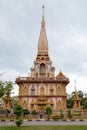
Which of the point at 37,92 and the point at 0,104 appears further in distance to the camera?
the point at 37,92

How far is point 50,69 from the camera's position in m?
70.6

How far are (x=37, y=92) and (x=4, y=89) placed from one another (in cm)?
1787

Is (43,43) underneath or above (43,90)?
above

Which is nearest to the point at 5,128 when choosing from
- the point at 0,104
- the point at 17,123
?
the point at 17,123

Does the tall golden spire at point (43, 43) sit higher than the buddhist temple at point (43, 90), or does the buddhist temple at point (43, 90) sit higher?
the tall golden spire at point (43, 43)

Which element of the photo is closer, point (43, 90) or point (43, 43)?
point (43, 90)

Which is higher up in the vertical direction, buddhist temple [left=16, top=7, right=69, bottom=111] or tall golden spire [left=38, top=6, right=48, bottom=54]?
tall golden spire [left=38, top=6, right=48, bottom=54]

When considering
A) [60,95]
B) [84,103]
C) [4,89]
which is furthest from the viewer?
[84,103]

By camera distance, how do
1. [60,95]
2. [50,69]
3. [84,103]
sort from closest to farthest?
1. [60,95]
2. [50,69]
3. [84,103]

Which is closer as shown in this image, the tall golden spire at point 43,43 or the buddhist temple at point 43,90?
the buddhist temple at point 43,90

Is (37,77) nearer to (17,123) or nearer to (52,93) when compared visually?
(52,93)

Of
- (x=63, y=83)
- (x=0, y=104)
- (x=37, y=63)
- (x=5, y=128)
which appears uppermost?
(x=37, y=63)

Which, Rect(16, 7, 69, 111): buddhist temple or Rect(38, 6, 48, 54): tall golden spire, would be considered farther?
Rect(38, 6, 48, 54): tall golden spire

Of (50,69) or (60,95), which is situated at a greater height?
(50,69)
